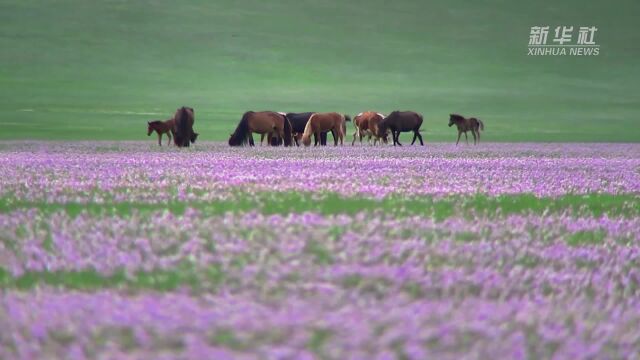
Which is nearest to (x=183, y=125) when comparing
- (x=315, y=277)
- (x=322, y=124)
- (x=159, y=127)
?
(x=159, y=127)

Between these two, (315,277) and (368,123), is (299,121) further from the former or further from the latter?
(315,277)

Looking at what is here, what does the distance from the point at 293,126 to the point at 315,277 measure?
173ft

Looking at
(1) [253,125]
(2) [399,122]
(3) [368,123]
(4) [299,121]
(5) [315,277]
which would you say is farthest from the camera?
(3) [368,123]

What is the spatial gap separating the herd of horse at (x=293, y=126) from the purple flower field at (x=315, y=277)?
3382cm

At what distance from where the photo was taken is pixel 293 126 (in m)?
58.0

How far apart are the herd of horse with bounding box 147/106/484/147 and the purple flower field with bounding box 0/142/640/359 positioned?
111ft

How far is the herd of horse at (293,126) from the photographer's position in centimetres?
4501

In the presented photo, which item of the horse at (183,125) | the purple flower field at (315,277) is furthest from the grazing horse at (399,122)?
the purple flower field at (315,277)

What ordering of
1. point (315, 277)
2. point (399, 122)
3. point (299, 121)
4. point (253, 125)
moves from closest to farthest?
point (315, 277), point (253, 125), point (399, 122), point (299, 121)

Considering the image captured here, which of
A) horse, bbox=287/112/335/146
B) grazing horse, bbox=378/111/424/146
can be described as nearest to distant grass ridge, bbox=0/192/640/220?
grazing horse, bbox=378/111/424/146

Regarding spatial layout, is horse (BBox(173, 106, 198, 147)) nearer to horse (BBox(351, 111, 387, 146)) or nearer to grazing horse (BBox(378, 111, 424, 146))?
grazing horse (BBox(378, 111, 424, 146))

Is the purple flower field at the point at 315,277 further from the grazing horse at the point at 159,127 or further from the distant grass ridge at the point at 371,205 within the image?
the grazing horse at the point at 159,127

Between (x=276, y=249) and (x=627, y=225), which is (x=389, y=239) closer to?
(x=276, y=249)

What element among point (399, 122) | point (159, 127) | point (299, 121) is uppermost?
point (399, 122)
